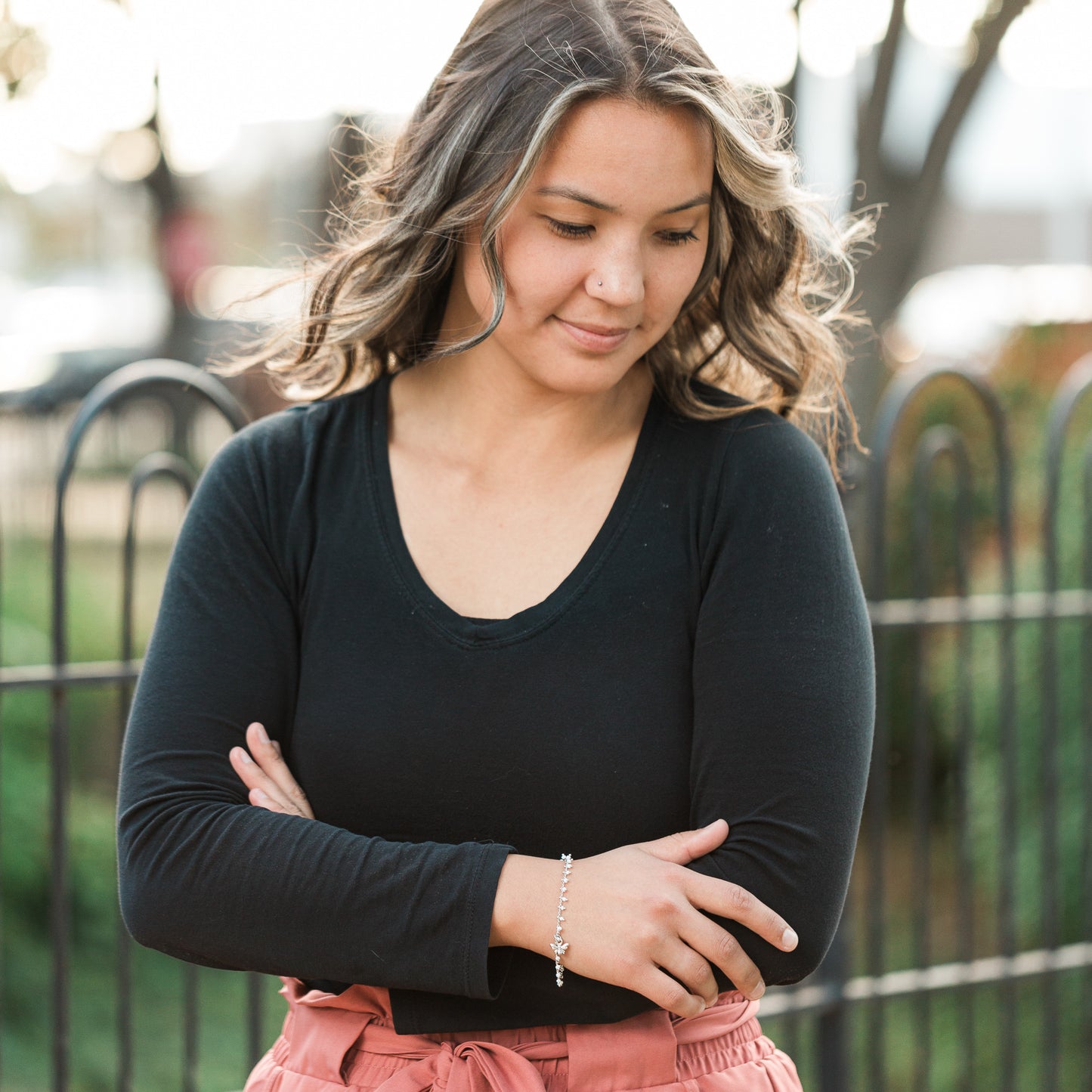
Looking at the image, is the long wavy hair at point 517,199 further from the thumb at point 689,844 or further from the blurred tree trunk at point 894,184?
the blurred tree trunk at point 894,184

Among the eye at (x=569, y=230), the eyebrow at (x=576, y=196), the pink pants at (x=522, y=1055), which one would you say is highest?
the eyebrow at (x=576, y=196)

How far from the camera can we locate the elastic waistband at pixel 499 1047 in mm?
1622

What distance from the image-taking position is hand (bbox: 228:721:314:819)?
5.59ft

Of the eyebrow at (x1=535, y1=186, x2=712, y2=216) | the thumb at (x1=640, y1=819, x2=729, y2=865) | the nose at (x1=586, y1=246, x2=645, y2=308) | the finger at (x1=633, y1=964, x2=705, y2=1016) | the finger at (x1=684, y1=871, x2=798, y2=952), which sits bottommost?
the finger at (x1=633, y1=964, x2=705, y2=1016)

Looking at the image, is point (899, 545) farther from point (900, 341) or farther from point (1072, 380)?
point (1072, 380)

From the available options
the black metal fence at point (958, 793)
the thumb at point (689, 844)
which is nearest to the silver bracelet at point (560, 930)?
the thumb at point (689, 844)

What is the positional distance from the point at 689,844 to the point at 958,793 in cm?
243

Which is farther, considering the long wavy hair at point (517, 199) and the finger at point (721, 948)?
the long wavy hair at point (517, 199)

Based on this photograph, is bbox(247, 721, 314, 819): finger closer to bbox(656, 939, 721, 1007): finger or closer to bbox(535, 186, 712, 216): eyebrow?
bbox(656, 939, 721, 1007): finger

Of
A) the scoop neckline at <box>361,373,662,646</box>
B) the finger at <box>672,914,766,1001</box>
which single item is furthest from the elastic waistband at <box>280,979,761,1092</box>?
the scoop neckline at <box>361,373,662,646</box>

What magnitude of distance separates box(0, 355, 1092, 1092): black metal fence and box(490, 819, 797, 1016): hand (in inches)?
54.0

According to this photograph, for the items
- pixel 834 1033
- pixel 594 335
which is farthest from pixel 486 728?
pixel 834 1033

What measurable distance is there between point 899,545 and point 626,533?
4675mm

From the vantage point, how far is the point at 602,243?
170 cm
